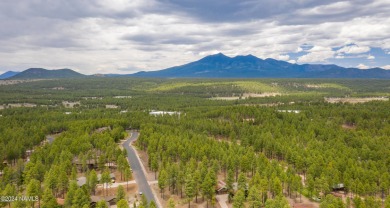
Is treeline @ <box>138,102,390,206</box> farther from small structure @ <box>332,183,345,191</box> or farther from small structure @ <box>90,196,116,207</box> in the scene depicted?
small structure @ <box>90,196,116,207</box>

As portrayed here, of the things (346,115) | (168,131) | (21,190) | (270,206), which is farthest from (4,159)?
(346,115)

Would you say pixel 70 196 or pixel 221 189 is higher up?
pixel 70 196

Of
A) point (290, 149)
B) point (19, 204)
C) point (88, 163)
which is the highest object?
point (290, 149)

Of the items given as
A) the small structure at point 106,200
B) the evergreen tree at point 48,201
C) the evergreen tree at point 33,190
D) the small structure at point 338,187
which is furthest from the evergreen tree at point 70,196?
the small structure at point 338,187

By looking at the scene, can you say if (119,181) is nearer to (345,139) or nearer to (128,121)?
(128,121)

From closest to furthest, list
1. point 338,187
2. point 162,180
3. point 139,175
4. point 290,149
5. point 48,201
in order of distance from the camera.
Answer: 1. point 48,201
2. point 162,180
3. point 338,187
4. point 139,175
5. point 290,149

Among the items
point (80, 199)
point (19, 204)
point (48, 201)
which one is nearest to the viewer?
point (19, 204)

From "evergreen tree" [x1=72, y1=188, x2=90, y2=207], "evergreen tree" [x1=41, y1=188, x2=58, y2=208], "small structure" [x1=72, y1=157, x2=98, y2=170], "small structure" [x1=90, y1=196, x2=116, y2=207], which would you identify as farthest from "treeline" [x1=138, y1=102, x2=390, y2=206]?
"evergreen tree" [x1=41, y1=188, x2=58, y2=208]

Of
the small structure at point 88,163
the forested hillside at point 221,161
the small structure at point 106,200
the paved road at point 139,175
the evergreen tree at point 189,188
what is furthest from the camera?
the small structure at point 88,163

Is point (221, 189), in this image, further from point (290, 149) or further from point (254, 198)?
point (290, 149)

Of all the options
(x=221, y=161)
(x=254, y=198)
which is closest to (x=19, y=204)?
(x=254, y=198)

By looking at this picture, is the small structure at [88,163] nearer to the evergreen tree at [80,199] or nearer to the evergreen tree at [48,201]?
the evergreen tree at [48,201]
